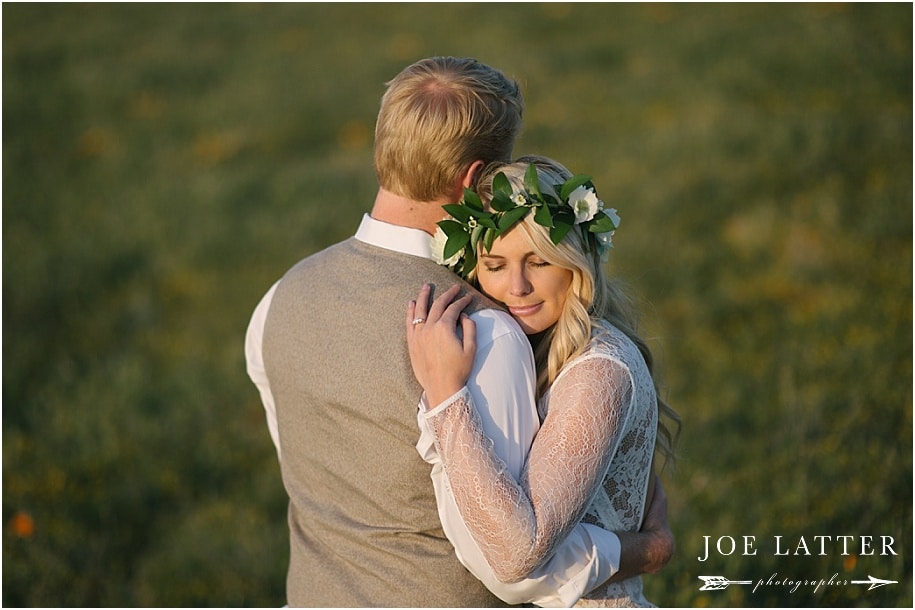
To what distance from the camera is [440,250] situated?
254 centimetres

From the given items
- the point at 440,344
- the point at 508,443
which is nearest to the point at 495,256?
the point at 440,344

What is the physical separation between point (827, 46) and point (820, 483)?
7.33 meters

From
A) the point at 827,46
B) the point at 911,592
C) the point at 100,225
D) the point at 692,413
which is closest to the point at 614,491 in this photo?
the point at 911,592

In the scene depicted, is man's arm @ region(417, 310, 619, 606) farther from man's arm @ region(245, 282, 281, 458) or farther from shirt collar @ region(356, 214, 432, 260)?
man's arm @ region(245, 282, 281, 458)

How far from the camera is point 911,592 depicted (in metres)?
3.84

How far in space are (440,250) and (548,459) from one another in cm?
63

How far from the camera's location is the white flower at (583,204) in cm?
256

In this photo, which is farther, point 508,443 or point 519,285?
point 519,285

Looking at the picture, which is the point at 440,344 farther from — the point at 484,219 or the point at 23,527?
the point at 23,527

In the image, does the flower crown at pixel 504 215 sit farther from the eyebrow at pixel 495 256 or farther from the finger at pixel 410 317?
the finger at pixel 410 317

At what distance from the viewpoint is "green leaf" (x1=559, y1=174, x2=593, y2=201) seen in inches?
101

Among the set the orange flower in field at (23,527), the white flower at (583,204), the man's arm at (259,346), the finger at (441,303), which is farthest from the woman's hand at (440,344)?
the orange flower in field at (23,527)

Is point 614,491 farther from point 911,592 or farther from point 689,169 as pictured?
point 689,169

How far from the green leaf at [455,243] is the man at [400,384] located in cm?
6
